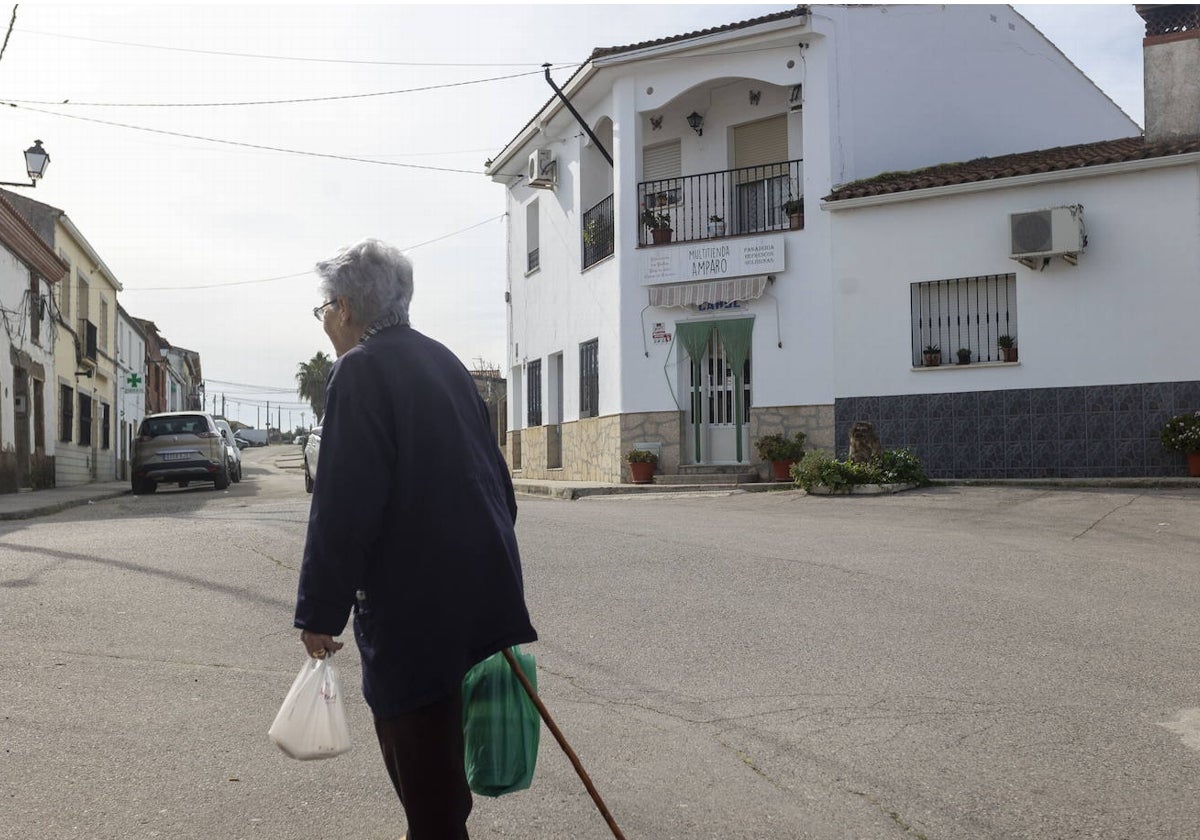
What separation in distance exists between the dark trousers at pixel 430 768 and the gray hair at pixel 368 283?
3.15ft

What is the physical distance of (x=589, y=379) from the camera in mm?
21938

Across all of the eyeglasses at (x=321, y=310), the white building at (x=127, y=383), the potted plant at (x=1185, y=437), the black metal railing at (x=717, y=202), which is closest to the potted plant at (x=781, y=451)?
the black metal railing at (x=717, y=202)

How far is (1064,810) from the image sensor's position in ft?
12.0

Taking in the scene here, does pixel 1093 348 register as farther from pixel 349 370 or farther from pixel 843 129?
pixel 349 370

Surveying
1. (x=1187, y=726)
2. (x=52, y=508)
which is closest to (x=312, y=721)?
(x=1187, y=726)

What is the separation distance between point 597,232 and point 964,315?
24.2ft

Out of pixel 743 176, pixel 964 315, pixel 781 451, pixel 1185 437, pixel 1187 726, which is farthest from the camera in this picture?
pixel 743 176

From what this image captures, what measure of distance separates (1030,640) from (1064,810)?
2514mm

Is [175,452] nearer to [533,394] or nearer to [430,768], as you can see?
[533,394]

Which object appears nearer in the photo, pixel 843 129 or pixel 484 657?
pixel 484 657

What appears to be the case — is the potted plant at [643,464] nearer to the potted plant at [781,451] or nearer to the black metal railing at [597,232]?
the potted plant at [781,451]

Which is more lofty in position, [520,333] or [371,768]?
[520,333]

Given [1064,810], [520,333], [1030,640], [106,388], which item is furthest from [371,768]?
[106,388]

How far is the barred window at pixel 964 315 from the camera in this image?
16.8 meters
